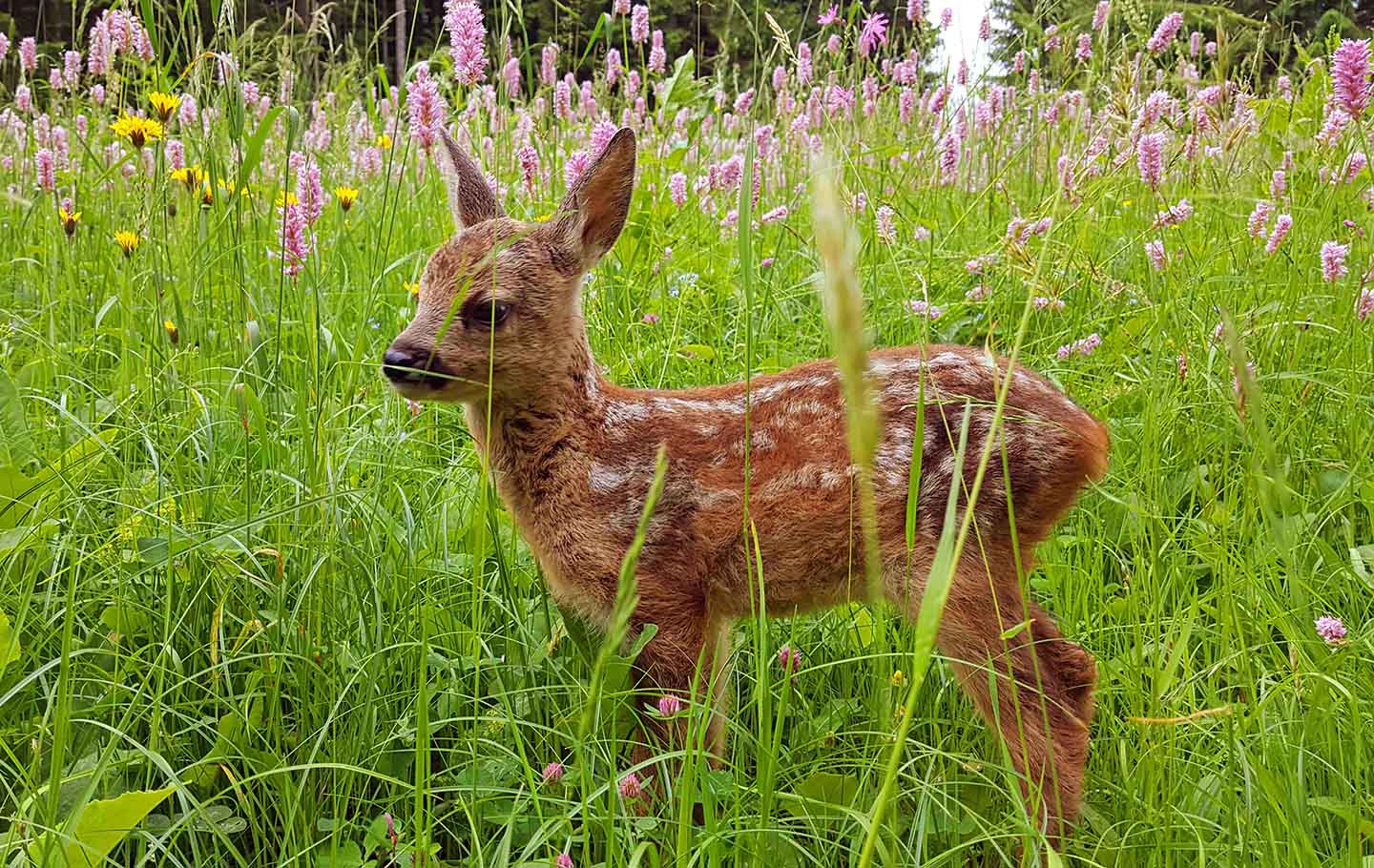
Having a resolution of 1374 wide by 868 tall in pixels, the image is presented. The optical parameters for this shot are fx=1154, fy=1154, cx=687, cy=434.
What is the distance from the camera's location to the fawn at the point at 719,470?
2391 mm

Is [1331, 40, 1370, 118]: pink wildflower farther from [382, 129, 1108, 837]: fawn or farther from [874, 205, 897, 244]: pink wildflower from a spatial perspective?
[874, 205, 897, 244]: pink wildflower

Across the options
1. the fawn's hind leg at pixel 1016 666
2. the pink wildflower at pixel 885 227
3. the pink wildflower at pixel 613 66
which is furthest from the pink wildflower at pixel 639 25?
the fawn's hind leg at pixel 1016 666

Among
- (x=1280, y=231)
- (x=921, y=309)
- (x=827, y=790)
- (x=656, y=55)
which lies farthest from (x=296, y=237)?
(x=656, y=55)

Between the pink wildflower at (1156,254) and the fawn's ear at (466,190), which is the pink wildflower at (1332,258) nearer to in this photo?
the pink wildflower at (1156,254)

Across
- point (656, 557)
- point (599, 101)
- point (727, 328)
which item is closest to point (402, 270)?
point (727, 328)

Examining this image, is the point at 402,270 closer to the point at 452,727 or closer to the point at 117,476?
the point at 117,476

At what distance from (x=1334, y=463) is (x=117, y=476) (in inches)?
112

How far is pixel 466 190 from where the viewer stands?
3002 millimetres

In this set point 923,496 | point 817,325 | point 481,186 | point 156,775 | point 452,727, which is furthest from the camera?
point 817,325

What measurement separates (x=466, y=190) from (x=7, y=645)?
1586 mm

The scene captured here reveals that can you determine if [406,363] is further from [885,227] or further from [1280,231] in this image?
[1280,231]

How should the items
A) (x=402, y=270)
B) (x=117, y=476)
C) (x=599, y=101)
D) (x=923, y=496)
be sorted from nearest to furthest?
1. (x=923, y=496)
2. (x=117, y=476)
3. (x=402, y=270)
4. (x=599, y=101)

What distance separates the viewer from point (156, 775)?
201 centimetres

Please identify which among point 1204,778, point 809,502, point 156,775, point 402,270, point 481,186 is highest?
point 481,186
